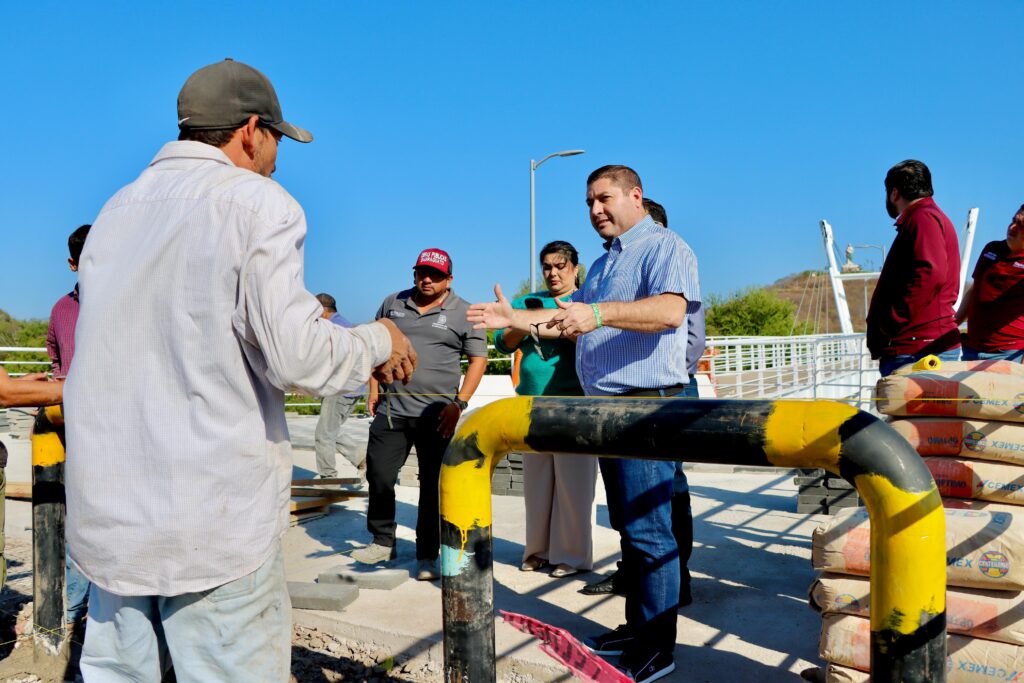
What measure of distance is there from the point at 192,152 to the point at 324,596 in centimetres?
294

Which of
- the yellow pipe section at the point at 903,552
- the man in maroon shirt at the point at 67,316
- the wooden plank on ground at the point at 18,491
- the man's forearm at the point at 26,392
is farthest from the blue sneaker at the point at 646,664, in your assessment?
Result: the wooden plank on ground at the point at 18,491

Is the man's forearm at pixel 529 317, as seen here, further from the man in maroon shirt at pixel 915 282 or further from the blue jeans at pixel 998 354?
the blue jeans at pixel 998 354

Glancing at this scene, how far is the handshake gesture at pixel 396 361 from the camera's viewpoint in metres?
2.11

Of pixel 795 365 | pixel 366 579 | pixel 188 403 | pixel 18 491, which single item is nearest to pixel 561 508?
pixel 366 579

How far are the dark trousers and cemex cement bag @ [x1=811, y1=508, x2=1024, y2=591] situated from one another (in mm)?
2756

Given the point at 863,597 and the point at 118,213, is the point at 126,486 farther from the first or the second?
the point at 863,597

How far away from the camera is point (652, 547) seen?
10.7ft

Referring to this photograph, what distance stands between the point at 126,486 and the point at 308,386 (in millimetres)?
→ 449

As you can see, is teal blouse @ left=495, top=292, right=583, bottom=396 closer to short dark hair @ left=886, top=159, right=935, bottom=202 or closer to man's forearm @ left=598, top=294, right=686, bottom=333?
man's forearm @ left=598, top=294, right=686, bottom=333

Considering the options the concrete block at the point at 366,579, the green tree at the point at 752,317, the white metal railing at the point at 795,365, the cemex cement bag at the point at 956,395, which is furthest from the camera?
the green tree at the point at 752,317

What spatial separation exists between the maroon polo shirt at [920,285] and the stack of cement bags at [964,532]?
74cm

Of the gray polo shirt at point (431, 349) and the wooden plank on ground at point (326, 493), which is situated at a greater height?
the gray polo shirt at point (431, 349)

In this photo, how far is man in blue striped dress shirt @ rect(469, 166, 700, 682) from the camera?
3.11 metres

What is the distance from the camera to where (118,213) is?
185 cm
